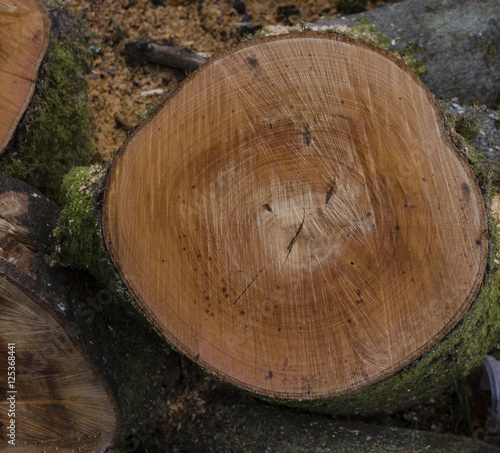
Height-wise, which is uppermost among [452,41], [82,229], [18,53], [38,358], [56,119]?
[452,41]

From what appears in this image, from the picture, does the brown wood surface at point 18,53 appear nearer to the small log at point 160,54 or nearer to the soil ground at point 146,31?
the soil ground at point 146,31

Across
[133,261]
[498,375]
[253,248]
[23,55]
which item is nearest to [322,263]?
[253,248]

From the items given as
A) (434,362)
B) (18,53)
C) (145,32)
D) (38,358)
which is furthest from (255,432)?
(145,32)

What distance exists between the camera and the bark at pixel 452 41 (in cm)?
250

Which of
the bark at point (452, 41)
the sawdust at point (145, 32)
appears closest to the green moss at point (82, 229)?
the sawdust at point (145, 32)

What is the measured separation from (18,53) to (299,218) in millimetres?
1403

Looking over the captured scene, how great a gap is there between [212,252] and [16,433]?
3.81 ft

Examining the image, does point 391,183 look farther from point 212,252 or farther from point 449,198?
point 212,252

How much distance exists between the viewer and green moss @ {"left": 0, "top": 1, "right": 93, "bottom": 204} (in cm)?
205

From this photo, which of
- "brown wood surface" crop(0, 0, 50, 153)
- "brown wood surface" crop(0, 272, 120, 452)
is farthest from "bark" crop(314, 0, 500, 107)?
"brown wood surface" crop(0, 272, 120, 452)

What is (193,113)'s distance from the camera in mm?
1517

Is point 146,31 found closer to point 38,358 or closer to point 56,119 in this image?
point 56,119

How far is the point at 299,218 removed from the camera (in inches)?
58.4

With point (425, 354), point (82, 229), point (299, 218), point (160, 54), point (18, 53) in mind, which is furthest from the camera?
point (160, 54)
